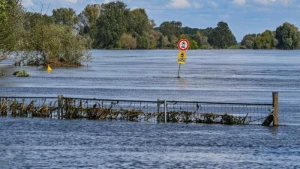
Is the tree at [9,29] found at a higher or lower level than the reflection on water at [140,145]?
higher

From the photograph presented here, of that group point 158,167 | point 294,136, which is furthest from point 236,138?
point 158,167

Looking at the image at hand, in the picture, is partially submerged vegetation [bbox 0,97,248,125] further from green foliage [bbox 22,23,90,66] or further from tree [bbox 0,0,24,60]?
green foliage [bbox 22,23,90,66]

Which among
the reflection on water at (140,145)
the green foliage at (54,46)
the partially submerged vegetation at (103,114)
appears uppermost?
the green foliage at (54,46)

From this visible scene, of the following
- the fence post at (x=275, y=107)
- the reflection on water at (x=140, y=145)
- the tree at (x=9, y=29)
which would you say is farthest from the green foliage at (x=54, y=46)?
Result: the fence post at (x=275, y=107)

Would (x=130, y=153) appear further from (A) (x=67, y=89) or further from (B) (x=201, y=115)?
(A) (x=67, y=89)

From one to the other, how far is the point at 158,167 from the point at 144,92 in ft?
103

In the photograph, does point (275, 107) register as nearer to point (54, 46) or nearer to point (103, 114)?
point (103, 114)

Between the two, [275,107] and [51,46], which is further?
[51,46]

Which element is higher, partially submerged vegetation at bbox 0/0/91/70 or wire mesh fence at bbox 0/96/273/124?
partially submerged vegetation at bbox 0/0/91/70

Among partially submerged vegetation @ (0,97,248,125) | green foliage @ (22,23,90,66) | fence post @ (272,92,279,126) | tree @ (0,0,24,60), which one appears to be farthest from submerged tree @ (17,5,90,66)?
fence post @ (272,92,279,126)

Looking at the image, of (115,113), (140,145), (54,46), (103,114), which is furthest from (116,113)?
(54,46)

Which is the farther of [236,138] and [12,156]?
[236,138]

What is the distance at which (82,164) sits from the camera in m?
24.7

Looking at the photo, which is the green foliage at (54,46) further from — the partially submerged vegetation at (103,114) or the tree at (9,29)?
the partially submerged vegetation at (103,114)
